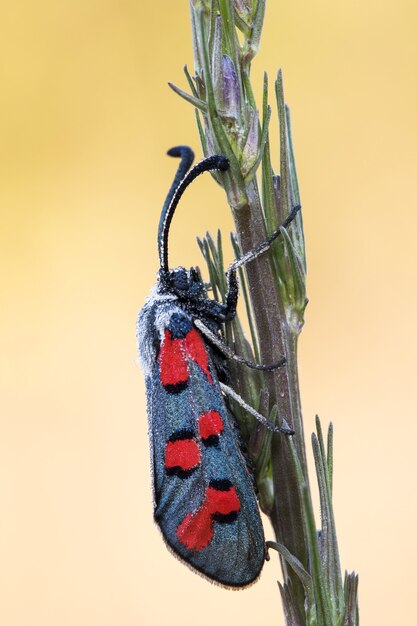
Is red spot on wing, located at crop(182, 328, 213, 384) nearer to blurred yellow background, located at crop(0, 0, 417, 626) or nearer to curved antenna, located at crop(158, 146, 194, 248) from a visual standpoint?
curved antenna, located at crop(158, 146, 194, 248)

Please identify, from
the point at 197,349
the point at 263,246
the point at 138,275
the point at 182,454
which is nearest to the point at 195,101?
the point at 263,246

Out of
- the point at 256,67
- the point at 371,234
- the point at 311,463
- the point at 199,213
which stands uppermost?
the point at 256,67

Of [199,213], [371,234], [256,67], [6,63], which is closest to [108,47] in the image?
[6,63]

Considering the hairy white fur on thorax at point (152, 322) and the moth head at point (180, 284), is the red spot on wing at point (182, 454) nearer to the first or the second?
the hairy white fur on thorax at point (152, 322)

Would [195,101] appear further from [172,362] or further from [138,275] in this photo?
[138,275]

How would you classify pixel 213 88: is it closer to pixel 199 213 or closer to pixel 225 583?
pixel 225 583
